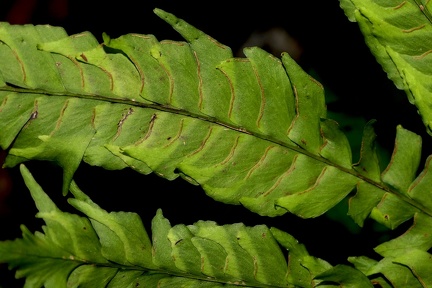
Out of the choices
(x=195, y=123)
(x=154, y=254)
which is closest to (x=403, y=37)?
(x=195, y=123)

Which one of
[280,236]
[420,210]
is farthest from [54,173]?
[420,210]

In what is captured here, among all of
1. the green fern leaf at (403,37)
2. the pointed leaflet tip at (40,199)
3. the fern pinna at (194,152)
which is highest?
the green fern leaf at (403,37)

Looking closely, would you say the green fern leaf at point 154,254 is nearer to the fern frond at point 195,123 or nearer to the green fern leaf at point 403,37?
the fern frond at point 195,123

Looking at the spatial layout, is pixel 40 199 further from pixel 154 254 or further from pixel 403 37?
pixel 403 37

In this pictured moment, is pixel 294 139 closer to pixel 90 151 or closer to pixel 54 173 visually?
pixel 90 151

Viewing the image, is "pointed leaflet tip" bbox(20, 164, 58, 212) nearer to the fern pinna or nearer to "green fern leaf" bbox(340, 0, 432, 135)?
the fern pinna

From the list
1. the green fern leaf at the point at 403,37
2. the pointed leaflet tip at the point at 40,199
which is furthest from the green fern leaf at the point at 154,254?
the green fern leaf at the point at 403,37
